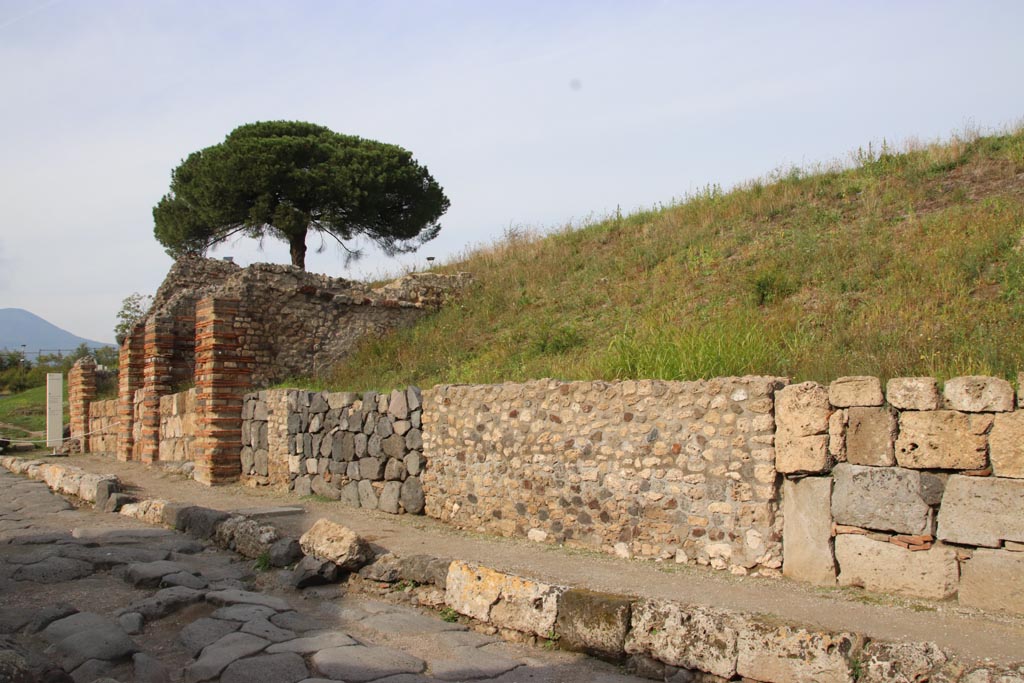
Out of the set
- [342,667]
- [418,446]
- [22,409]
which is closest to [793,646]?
[342,667]

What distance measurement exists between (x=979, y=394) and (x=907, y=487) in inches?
30.7

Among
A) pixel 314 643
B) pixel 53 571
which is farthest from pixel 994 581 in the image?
pixel 53 571

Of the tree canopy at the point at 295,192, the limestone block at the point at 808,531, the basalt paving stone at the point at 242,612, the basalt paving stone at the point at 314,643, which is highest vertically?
the tree canopy at the point at 295,192

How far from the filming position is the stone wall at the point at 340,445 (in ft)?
31.7

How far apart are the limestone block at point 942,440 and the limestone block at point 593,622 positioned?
2.27 metres

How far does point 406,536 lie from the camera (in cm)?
841

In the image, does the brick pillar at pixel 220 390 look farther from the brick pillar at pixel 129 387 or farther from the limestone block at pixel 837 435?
the limestone block at pixel 837 435

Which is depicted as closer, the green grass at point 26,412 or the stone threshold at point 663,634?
the stone threshold at point 663,634

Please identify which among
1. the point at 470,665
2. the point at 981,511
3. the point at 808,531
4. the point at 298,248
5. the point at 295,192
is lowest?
the point at 470,665

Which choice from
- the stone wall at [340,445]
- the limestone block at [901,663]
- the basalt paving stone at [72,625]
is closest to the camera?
the limestone block at [901,663]

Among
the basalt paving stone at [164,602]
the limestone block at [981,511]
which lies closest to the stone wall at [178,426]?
the basalt paving stone at [164,602]

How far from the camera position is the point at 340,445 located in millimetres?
10547

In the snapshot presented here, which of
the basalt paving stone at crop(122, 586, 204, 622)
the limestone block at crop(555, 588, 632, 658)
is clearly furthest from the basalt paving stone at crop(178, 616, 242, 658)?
the limestone block at crop(555, 588, 632, 658)

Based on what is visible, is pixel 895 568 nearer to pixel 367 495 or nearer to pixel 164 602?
pixel 164 602
